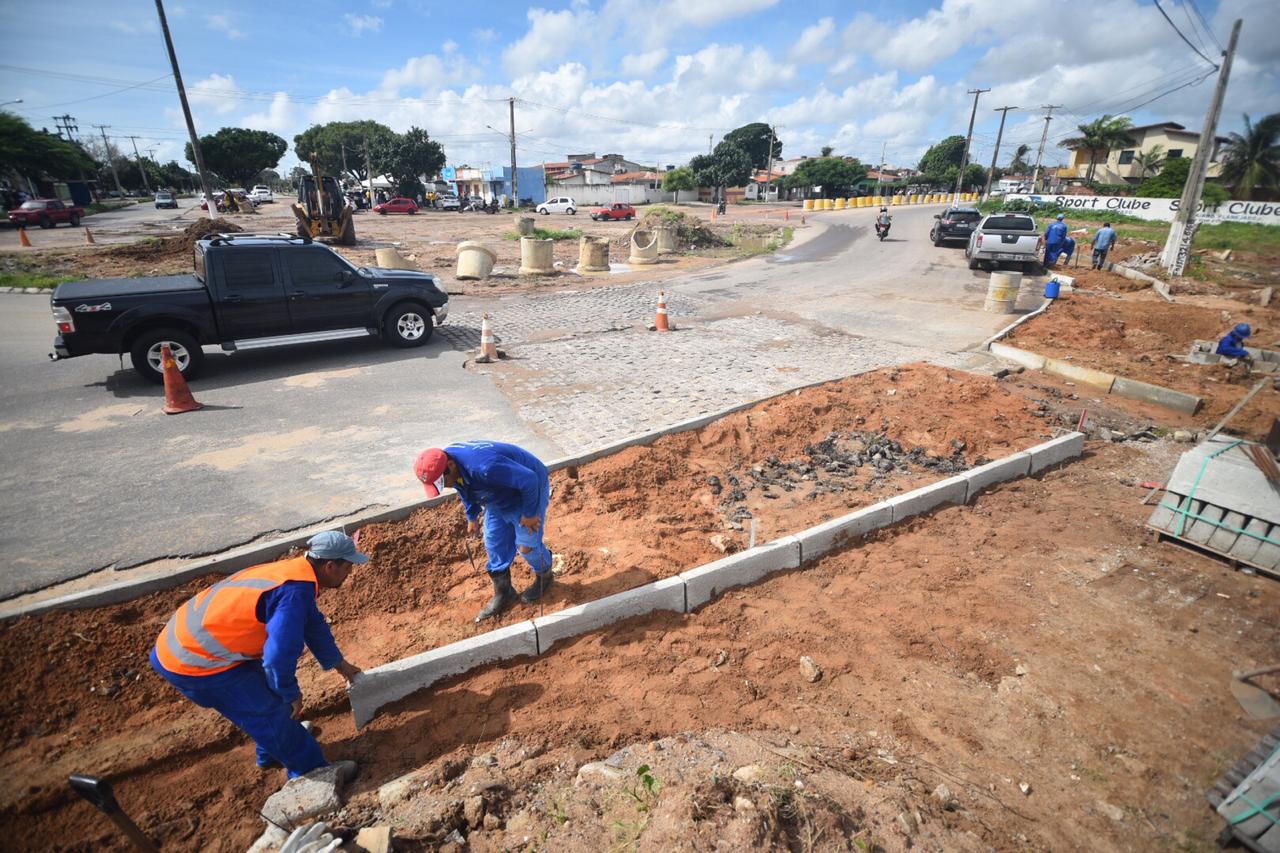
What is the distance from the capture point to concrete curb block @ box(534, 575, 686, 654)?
3.92 metres

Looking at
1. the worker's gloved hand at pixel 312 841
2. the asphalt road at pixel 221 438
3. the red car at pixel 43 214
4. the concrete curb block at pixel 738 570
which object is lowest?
the worker's gloved hand at pixel 312 841

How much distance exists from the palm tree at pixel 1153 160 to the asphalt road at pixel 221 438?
62444 millimetres

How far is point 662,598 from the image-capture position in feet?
13.8

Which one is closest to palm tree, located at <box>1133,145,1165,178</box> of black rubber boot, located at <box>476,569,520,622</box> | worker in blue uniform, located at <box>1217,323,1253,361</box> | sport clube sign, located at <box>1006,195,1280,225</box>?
sport clube sign, located at <box>1006,195,1280,225</box>

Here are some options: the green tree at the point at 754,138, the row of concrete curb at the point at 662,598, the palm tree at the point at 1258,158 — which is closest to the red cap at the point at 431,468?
the row of concrete curb at the point at 662,598

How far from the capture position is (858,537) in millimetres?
Result: 5094

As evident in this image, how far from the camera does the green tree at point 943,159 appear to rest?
8212cm

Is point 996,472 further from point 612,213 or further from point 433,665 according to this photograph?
point 612,213

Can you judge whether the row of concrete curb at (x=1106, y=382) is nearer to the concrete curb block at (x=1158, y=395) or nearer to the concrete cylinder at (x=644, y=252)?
the concrete curb block at (x=1158, y=395)

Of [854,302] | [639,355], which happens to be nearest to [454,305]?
[639,355]

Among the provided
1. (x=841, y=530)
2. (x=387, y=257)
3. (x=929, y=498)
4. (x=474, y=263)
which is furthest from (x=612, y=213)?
(x=841, y=530)

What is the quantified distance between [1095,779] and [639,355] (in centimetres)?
787

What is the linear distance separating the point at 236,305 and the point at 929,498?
9263 millimetres

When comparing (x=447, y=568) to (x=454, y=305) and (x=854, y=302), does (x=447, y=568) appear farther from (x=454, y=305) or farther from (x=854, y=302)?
(x=854, y=302)
